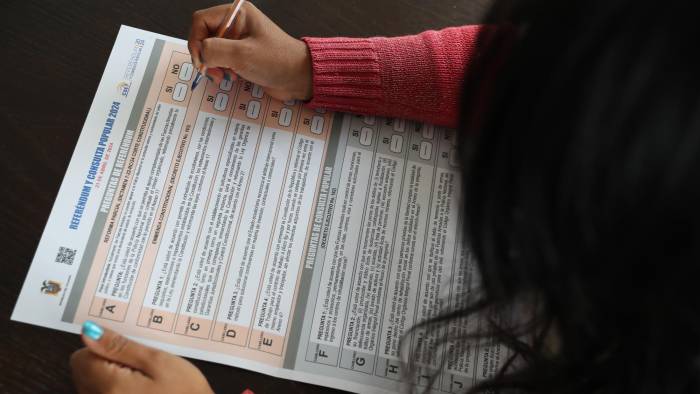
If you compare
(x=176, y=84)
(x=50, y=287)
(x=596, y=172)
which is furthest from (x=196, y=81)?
(x=596, y=172)

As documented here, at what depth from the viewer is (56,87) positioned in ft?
1.79

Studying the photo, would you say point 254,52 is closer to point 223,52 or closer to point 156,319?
point 223,52

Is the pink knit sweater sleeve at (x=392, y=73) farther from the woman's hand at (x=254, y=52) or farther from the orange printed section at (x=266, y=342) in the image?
the orange printed section at (x=266, y=342)

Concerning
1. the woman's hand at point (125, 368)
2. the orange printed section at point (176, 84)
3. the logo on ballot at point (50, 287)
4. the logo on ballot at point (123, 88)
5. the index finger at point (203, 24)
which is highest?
the index finger at point (203, 24)

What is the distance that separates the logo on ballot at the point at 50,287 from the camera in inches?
18.9

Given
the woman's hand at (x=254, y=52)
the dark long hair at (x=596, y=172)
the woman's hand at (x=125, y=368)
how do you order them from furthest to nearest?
the woman's hand at (x=254, y=52) → the woman's hand at (x=125, y=368) → the dark long hair at (x=596, y=172)

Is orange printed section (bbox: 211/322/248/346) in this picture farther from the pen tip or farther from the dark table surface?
the pen tip

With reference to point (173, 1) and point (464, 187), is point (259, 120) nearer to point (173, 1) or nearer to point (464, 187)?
point (173, 1)

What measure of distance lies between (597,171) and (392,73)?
332 mm

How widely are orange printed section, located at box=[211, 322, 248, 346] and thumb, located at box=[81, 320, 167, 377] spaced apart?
5 centimetres

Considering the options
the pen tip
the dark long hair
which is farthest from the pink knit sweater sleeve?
the dark long hair

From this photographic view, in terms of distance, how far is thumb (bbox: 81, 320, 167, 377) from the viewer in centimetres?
44

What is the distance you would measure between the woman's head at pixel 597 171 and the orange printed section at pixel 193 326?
0.85ft

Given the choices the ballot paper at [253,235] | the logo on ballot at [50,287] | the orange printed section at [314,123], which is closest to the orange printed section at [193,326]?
the ballot paper at [253,235]
